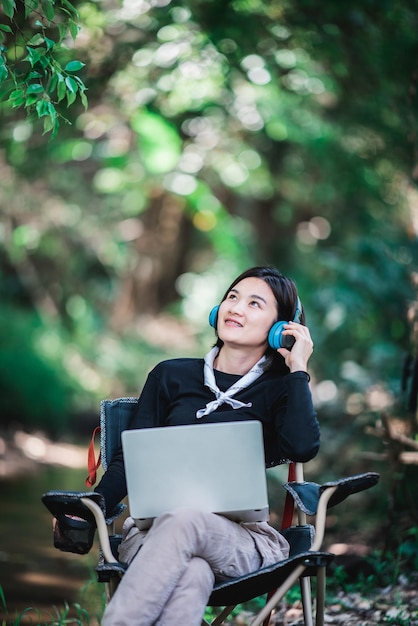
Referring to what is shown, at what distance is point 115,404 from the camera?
3184mm

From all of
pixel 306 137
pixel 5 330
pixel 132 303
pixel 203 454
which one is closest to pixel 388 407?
pixel 203 454

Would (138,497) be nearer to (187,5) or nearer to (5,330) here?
(187,5)

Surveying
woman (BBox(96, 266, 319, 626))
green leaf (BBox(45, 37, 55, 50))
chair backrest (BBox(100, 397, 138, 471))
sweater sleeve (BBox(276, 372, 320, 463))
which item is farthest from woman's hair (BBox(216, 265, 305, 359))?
green leaf (BBox(45, 37, 55, 50))

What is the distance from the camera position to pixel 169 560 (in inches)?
97.0

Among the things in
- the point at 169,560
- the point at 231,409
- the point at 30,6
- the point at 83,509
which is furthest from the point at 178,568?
the point at 30,6

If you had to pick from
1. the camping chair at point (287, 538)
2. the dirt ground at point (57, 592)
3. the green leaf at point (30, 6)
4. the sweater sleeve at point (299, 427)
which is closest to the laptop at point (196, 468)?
the camping chair at point (287, 538)

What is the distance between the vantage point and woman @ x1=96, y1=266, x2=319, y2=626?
8.01 feet

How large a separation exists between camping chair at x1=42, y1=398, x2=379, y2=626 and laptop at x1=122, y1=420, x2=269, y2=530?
17cm

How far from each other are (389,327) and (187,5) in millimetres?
2482

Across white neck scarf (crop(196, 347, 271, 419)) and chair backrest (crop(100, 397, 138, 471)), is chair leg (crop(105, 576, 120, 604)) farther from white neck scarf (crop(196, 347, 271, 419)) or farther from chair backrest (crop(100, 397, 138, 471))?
white neck scarf (crop(196, 347, 271, 419))

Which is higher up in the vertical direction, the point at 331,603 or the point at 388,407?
the point at 331,603

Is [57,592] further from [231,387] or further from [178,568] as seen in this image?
[178,568]

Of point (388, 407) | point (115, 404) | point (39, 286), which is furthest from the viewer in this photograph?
point (39, 286)

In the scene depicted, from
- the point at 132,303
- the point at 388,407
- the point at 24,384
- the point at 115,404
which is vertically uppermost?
the point at 115,404
